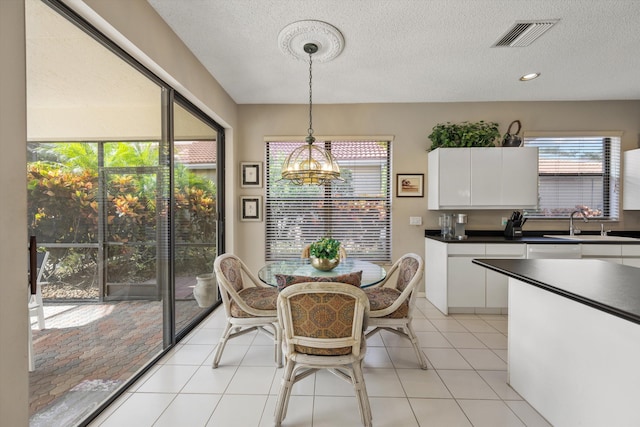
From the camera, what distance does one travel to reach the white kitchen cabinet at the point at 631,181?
3.57m

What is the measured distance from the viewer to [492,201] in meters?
3.50

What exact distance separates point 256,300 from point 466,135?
315 cm

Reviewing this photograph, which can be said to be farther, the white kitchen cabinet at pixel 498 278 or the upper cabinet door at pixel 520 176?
the upper cabinet door at pixel 520 176

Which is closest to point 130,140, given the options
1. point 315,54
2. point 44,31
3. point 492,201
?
point 44,31

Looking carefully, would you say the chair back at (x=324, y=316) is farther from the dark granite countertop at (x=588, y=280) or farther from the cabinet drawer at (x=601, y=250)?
the cabinet drawer at (x=601, y=250)

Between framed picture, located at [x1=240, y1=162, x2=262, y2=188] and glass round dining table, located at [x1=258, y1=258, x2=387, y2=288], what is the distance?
5.28 feet

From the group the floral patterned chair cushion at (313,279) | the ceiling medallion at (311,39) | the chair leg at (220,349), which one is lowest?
the chair leg at (220,349)

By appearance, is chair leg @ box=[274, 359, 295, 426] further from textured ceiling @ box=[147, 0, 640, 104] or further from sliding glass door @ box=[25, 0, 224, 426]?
textured ceiling @ box=[147, 0, 640, 104]

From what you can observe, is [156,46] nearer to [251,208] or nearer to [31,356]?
[31,356]

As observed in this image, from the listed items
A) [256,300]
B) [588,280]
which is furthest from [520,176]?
[256,300]

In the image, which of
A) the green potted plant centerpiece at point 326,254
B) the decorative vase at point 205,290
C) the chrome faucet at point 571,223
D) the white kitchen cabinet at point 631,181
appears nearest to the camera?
the green potted plant centerpiece at point 326,254

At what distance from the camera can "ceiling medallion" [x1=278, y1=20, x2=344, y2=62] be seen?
2.22m

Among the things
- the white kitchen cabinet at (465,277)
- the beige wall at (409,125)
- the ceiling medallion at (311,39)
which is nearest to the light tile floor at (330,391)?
the white kitchen cabinet at (465,277)

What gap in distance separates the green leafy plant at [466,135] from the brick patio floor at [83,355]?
3677 mm
